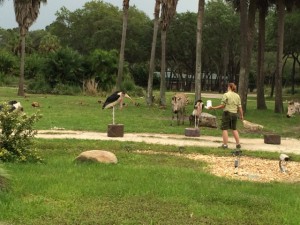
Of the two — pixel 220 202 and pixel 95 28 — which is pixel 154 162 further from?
pixel 95 28

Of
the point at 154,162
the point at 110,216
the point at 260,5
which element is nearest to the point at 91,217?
the point at 110,216

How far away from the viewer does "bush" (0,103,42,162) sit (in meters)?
10.1

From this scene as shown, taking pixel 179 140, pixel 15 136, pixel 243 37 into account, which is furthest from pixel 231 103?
pixel 243 37

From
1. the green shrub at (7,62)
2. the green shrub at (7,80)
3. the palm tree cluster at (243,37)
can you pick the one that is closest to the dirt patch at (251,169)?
the palm tree cluster at (243,37)

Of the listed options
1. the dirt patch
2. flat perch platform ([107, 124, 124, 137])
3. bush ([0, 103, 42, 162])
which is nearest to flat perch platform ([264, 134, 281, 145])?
the dirt patch

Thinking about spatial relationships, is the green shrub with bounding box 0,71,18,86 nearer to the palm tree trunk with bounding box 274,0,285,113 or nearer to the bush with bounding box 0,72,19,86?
the bush with bounding box 0,72,19,86

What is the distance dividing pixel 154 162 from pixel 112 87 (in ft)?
112

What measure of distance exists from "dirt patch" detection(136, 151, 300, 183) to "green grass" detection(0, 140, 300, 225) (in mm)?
610

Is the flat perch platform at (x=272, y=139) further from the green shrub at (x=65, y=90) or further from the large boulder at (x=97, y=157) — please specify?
the green shrub at (x=65, y=90)

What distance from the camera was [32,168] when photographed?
941 centimetres

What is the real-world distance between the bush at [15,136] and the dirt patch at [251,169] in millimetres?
3681

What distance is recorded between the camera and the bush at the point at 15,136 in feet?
33.2

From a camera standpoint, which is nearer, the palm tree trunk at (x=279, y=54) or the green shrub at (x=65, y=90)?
the palm tree trunk at (x=279, y=54)

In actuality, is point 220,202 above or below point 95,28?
below
